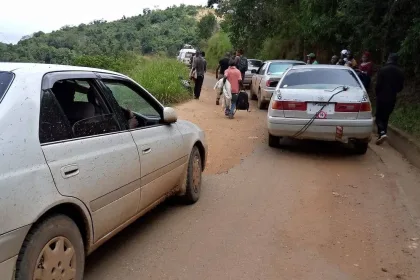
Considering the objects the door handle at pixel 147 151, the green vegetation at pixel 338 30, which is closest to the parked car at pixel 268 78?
the green vegetation at pixel 338 30

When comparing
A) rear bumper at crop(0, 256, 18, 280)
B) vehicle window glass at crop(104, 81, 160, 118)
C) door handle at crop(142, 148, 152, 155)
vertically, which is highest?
vehicle window glass at crop(104, 81, 160, 118)

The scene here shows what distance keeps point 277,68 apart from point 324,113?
779 cm

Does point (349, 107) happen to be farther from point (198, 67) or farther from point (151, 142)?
point (198, 67)

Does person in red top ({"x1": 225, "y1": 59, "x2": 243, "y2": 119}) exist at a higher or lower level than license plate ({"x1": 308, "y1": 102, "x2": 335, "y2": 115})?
lower

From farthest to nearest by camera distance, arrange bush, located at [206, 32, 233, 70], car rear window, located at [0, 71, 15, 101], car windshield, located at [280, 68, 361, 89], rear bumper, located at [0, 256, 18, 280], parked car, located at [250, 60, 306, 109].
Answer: bush, located at [206, 32, 233, 70] < parked car, located at [250, 60, 306, 109] < car windshield, located at [280, 68, 361, 89] < car rear window, located at [0, 71, 15, 101] < rear bumper, located at [0, 256, 18, 280]

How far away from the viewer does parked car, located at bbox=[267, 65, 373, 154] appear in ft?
25.1

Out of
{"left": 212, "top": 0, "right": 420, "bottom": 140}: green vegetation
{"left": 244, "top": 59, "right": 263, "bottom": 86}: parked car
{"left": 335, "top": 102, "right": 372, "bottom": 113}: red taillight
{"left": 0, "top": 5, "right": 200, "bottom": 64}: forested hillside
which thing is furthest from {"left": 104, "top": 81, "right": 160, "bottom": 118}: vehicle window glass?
{"left": 0, "top": 5, "right": 200, "bottom": 64}: forested hillside

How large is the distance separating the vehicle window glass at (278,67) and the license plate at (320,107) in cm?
733

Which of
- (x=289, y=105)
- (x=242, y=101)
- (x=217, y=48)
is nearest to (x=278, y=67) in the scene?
(x=242, y=101)

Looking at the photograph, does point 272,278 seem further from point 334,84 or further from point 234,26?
point 234,26

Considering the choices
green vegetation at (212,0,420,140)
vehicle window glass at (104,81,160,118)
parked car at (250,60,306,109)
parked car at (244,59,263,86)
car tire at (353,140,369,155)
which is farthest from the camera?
parked car at (244,59,263,86)

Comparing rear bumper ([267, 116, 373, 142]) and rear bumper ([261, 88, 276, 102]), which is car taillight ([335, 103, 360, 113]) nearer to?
rear bumper ([267, 116, 373, 142])

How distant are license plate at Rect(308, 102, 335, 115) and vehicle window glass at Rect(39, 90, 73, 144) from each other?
5179mm

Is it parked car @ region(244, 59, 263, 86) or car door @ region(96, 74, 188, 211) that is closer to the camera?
car door @ region(96, 74, 188, 211)
